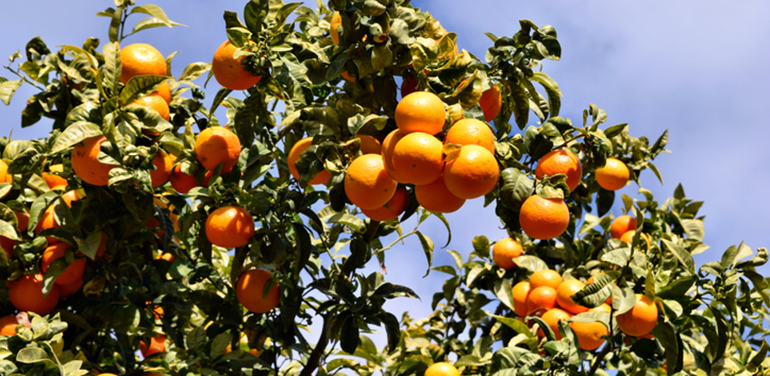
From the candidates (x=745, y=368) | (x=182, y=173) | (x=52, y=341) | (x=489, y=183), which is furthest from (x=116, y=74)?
(x=745, y=368)

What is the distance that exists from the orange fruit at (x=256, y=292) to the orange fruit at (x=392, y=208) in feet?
2.33

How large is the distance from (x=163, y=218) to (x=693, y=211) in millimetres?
3170

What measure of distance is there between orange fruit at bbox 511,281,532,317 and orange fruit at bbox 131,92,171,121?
1.91 metres

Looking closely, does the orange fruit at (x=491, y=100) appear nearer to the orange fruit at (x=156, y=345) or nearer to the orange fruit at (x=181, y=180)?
the orange fruit at (x=181, y=180)

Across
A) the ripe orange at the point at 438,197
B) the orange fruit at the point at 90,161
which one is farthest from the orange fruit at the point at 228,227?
the ripe orange at the point at 438,197

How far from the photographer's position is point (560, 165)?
205cm

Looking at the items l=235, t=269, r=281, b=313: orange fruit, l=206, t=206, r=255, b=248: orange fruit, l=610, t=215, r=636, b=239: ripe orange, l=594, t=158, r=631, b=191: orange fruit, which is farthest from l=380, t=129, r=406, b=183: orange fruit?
l=610, t=215, r=636, b=239: ripe orange

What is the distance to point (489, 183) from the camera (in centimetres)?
176

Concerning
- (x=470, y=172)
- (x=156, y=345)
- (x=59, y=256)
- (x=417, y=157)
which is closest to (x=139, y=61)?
(x=59, y=256)

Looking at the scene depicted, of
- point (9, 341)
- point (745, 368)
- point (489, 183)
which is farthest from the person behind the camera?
point (745, 368)

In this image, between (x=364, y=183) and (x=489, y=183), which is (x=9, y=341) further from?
(x=489, y=183)

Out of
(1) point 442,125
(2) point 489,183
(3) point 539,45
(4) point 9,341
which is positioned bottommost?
(4) point 9,341

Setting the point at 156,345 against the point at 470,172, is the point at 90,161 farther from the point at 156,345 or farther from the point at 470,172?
the point at 156,345

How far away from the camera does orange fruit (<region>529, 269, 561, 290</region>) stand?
288 cm
